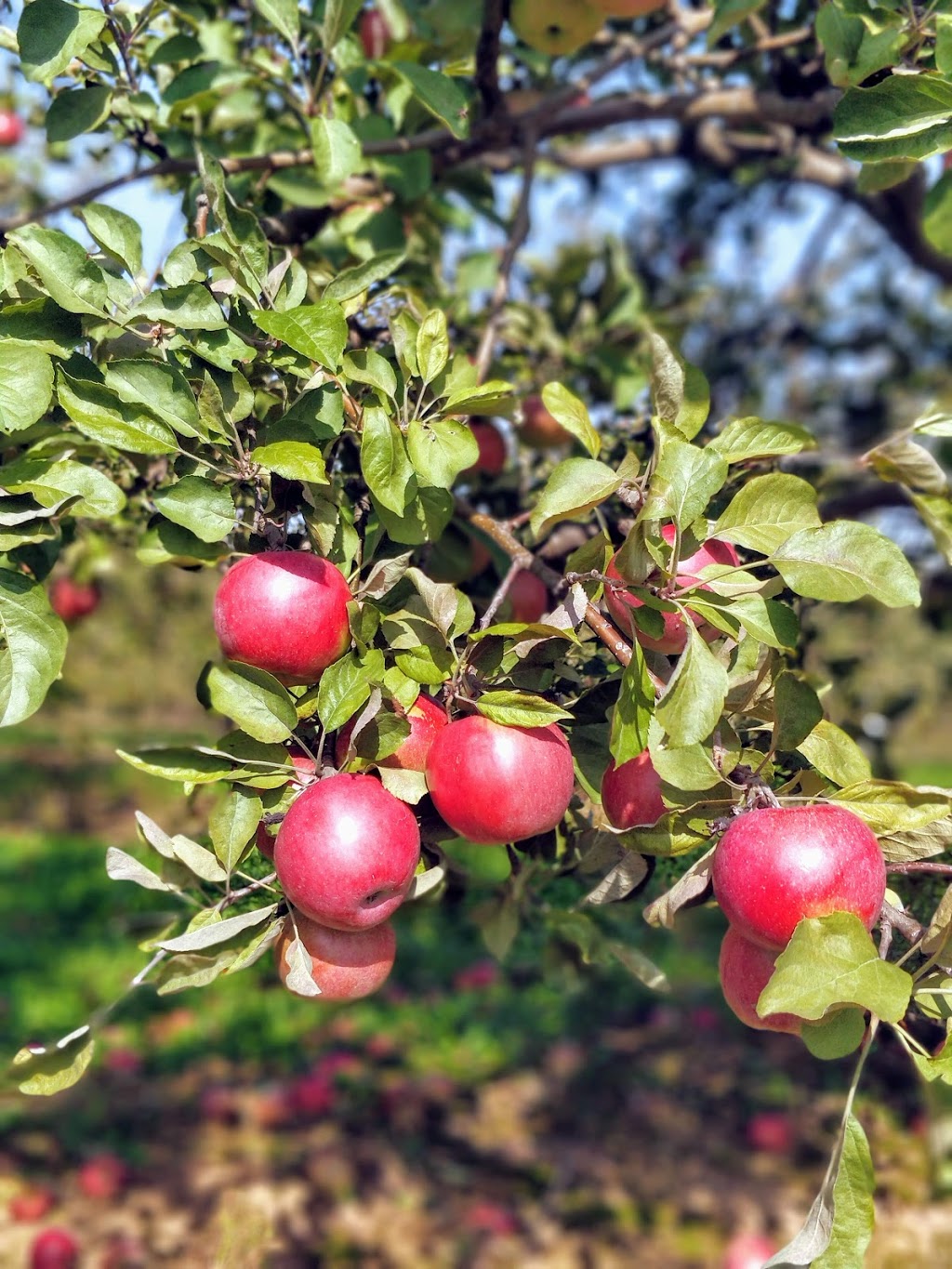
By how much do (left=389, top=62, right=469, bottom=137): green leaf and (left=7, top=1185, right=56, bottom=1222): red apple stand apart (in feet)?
9.33

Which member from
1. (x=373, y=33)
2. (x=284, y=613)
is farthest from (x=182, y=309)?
(x=373, y=33)

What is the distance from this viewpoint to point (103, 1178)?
286 centimetres

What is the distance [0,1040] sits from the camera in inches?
140

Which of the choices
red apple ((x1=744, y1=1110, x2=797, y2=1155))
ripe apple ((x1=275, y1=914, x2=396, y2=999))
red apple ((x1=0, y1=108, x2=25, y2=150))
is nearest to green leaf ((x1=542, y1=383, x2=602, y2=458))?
ripe apple ((x1=275, y1=914, x2=396, y2=999))

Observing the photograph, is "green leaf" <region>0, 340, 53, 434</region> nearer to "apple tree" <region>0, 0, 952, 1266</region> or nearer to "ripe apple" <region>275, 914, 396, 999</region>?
"apple tree" <region>0, 0, 952, 1266</region>

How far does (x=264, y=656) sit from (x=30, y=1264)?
2.25 meters

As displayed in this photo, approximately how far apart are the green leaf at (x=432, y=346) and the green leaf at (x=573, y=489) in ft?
0.60

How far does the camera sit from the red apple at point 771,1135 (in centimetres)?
319

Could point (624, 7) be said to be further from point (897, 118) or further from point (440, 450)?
point (440, 450)

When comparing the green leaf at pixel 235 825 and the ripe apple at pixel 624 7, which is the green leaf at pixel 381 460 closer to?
the green leaf at pixel 235 825

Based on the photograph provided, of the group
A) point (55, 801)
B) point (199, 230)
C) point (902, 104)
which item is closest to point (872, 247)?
point (902, 104)

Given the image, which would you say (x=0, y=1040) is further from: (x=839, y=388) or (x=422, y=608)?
(x=839, y=388)

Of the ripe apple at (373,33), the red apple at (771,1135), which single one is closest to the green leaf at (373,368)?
the ripe apple at (373,33)

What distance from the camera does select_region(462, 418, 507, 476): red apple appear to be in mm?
1676
